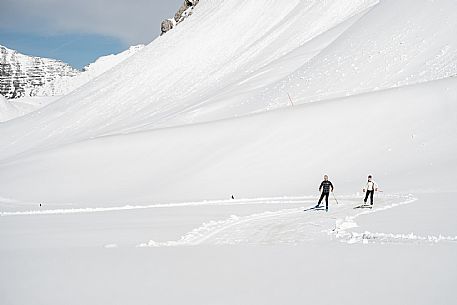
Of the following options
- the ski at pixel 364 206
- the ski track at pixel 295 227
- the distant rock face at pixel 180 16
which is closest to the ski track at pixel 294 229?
the ski track at pixel 295 227

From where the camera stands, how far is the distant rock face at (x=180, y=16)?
279ft

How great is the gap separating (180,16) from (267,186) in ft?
244

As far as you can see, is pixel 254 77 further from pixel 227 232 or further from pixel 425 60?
pixel 227 232

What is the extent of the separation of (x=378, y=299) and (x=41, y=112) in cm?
6416

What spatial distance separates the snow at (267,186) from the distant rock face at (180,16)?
34528 mm

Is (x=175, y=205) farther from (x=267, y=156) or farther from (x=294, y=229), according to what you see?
(x=294, y=229)

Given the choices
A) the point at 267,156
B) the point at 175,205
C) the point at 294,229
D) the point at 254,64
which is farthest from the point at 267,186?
the point at 254,64

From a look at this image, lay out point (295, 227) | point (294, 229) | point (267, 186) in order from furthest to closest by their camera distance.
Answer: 1. point (267, 186)
2. point (295, 227)
3. point (294, 229)

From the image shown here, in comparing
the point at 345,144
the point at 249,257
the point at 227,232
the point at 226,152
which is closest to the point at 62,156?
the point at 226,152

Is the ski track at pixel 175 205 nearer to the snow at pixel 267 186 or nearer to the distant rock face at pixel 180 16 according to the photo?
the snow at pixel 267 186

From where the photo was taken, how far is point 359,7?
180 feet

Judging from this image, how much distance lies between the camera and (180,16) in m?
88.0

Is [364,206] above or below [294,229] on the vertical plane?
above

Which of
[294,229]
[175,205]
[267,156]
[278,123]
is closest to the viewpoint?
[294,229]
